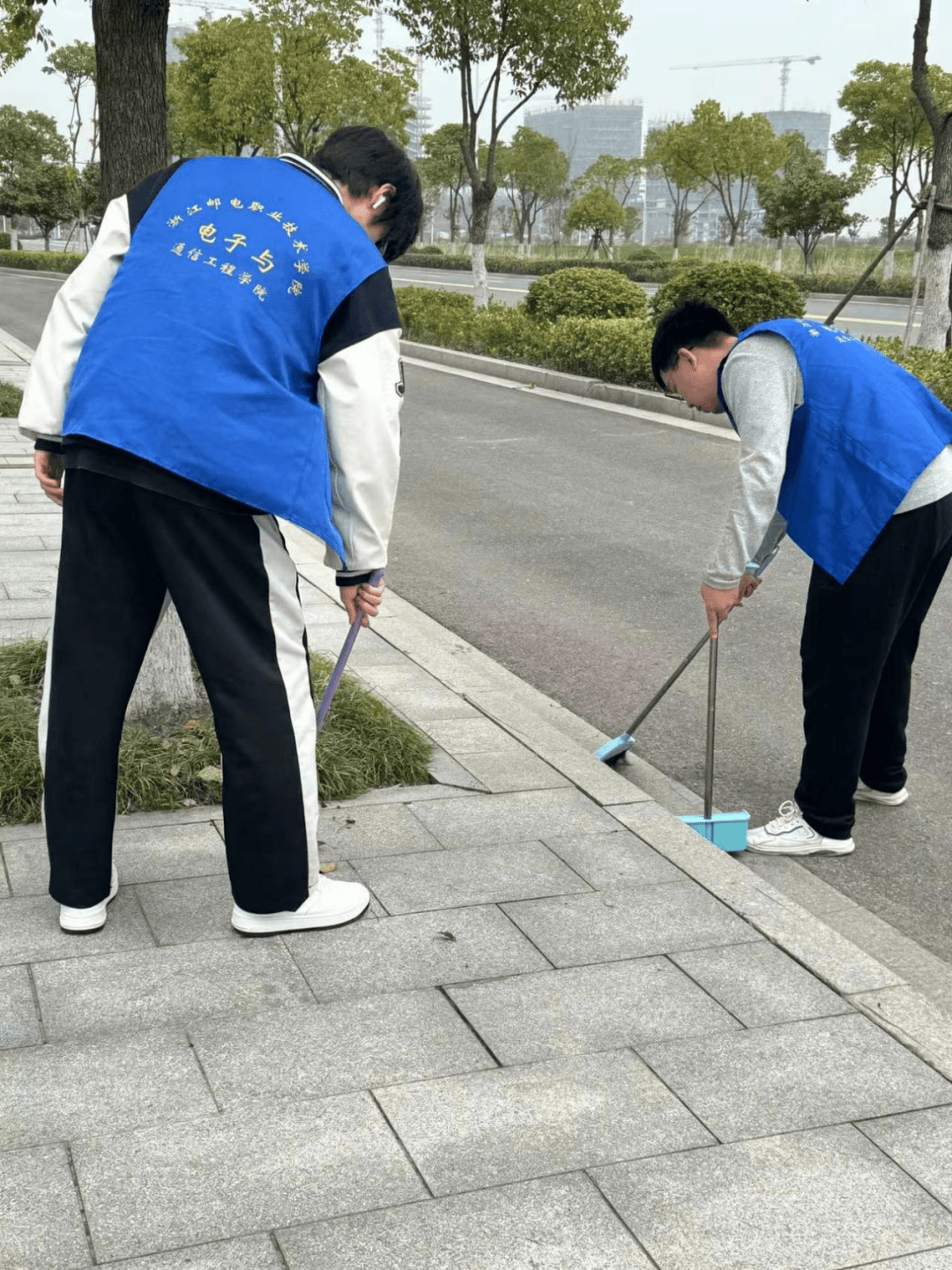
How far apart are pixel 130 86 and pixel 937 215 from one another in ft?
36.1

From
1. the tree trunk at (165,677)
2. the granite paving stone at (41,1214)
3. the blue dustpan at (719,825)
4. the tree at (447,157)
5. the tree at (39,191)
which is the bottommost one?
the blue dustpan at (719,825)

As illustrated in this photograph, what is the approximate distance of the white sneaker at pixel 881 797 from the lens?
4.36m

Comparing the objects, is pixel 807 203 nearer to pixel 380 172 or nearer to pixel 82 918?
pixel 380 172

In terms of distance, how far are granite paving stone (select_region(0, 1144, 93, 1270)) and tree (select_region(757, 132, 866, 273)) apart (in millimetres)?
37472

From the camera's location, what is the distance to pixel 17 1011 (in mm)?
2658

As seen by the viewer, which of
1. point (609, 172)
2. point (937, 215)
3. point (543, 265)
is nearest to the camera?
point (937, 215)

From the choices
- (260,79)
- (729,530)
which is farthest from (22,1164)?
(260,79)

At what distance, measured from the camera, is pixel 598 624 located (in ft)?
20.7

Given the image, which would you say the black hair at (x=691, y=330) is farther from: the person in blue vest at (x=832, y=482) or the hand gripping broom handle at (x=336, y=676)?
the hand gripping broom handle at (x=336, y=676)

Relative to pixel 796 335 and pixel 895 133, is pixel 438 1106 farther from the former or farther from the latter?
pixel 895 133

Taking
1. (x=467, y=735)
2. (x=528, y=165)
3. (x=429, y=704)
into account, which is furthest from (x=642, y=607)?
(x=528, y=165)

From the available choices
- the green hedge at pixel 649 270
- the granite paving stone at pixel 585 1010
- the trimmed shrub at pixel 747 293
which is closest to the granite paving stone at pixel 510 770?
the granite paving stone at pixel 585 1010

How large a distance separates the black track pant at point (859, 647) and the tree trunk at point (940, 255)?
409 inches

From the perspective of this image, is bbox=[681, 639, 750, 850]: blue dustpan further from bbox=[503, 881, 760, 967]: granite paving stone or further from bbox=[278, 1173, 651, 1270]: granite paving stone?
bbox=[278, 1173, 651, 1270]: granite paving stone
